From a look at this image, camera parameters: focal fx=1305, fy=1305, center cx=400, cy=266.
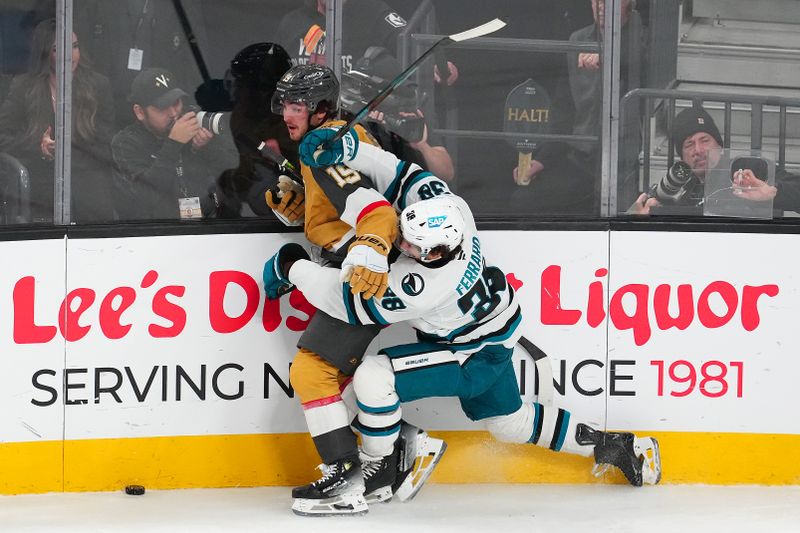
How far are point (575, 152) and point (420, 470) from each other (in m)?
1.18

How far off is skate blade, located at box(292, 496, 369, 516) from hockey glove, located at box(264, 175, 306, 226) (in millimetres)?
907

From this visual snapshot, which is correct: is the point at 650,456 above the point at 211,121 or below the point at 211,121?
below

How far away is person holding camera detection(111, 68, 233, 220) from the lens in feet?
14.1

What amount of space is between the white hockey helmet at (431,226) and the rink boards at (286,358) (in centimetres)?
51

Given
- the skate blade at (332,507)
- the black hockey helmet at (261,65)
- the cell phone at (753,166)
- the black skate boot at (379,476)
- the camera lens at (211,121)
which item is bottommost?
the skate blade at (332,507)

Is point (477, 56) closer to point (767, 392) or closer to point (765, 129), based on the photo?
point (765, 129)

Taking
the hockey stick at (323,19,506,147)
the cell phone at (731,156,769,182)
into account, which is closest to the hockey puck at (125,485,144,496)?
the hockey stick at (323,19,506,147)

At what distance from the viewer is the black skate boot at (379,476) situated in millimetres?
4133

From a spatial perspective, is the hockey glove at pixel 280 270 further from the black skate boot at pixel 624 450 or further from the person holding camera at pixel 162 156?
the black skate boot at pixel 624 450

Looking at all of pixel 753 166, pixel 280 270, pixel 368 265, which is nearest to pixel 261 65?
pixel 280 270

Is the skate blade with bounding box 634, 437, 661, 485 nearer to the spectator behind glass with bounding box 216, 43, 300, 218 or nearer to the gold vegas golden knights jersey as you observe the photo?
the gold vegas golden knights jersey

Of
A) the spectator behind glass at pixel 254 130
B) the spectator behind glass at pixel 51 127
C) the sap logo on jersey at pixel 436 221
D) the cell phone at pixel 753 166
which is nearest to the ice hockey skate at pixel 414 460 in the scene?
the sap logo on jersey at pixel 436 221

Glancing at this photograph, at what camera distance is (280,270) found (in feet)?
13.7

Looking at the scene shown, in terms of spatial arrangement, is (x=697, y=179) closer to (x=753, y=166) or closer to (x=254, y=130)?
(x=753, y=166)
